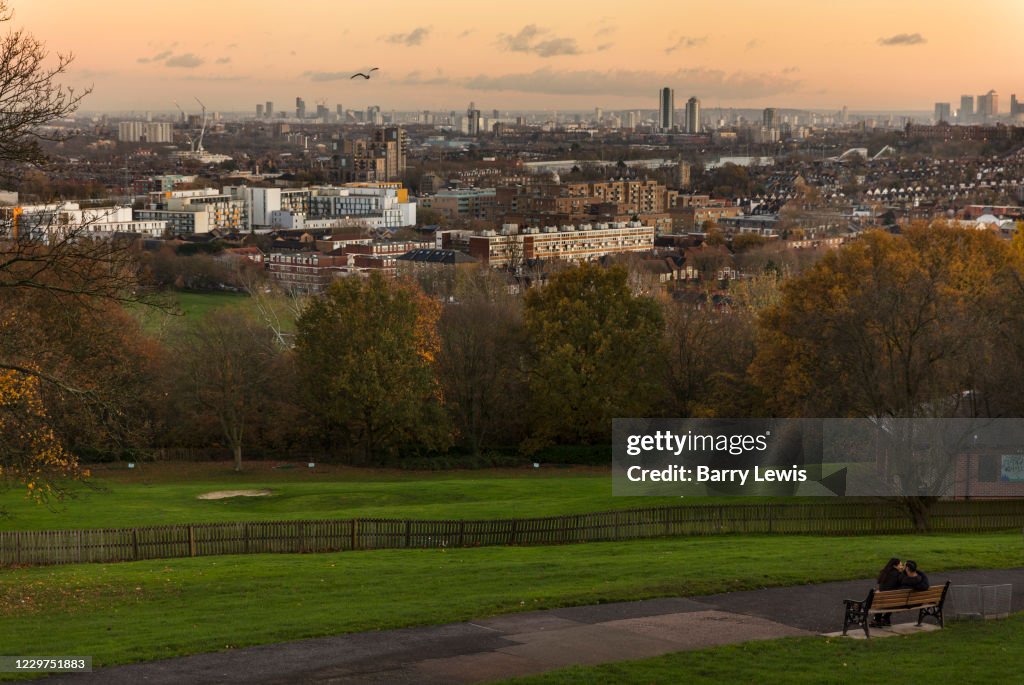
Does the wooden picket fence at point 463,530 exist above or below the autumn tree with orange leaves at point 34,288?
below

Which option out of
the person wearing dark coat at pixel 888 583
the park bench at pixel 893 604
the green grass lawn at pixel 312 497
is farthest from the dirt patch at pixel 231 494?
the person wearing dark coat at pixel 888 583

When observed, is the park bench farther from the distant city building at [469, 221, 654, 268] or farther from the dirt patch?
the distant city building at [469, 221, 654, 268]

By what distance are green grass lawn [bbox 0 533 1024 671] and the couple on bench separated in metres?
1.23

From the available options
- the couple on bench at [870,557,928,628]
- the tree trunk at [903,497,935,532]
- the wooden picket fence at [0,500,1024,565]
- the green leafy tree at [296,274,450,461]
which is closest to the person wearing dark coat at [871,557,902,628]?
the couple on bench at [870,557,928,628]

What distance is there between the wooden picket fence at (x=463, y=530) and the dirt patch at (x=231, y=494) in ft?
Result: 54.1

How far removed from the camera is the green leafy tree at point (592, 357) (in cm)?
6312

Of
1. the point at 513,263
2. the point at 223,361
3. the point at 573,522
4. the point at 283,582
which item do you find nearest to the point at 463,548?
the point at 573,522

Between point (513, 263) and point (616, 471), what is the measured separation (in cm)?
10493

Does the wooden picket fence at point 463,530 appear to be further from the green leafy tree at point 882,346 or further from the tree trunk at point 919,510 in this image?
the green leafy tree at point 882,346

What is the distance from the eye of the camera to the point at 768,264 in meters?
137

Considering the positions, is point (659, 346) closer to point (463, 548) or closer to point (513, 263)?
point (463, 548)

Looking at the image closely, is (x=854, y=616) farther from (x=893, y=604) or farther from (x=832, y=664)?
(x=832, y=664)

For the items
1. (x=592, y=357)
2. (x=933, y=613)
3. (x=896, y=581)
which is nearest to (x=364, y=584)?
(x=896, y=581)

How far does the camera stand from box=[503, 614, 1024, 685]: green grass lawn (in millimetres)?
18312
